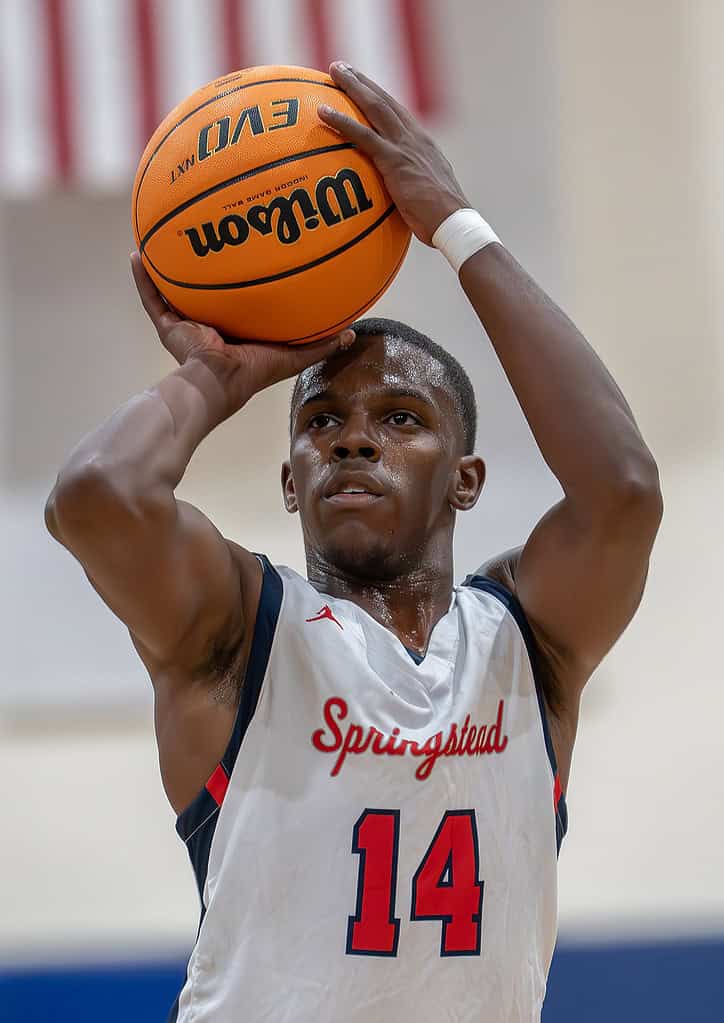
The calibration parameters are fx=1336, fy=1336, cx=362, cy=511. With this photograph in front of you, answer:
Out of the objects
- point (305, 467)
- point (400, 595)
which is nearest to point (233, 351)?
point (305, 467)

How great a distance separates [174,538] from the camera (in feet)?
6.82

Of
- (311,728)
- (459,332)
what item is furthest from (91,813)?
(311,728)

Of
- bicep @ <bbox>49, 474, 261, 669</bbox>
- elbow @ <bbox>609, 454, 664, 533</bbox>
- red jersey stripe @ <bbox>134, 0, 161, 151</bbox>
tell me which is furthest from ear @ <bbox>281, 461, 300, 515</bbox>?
red jersey stripe @ <bbox>134, 0, 161, 151</bbox>

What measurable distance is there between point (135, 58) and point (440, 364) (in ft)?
11.1

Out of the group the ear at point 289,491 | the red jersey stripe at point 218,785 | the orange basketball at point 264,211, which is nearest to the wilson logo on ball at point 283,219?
the orange basketball at point 264,211

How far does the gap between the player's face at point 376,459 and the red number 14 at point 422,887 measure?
0.49 m

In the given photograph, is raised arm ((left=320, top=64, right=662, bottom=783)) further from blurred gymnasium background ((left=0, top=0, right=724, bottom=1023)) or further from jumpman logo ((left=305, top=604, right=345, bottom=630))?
blurred gymnasium background ((left=0, top=0, right=724, bottom=1023))

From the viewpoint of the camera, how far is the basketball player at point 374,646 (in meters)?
2.09

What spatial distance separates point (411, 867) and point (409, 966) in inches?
5.9

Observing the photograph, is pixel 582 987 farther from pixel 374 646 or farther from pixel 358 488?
pixel 358 488

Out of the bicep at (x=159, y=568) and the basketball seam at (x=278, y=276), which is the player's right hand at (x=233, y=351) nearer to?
the basketball seam at (x=278, y=276)

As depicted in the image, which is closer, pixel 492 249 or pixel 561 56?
pixel 492 249

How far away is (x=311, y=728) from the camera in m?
2.20

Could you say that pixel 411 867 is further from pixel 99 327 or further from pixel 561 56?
pixel 561 56
